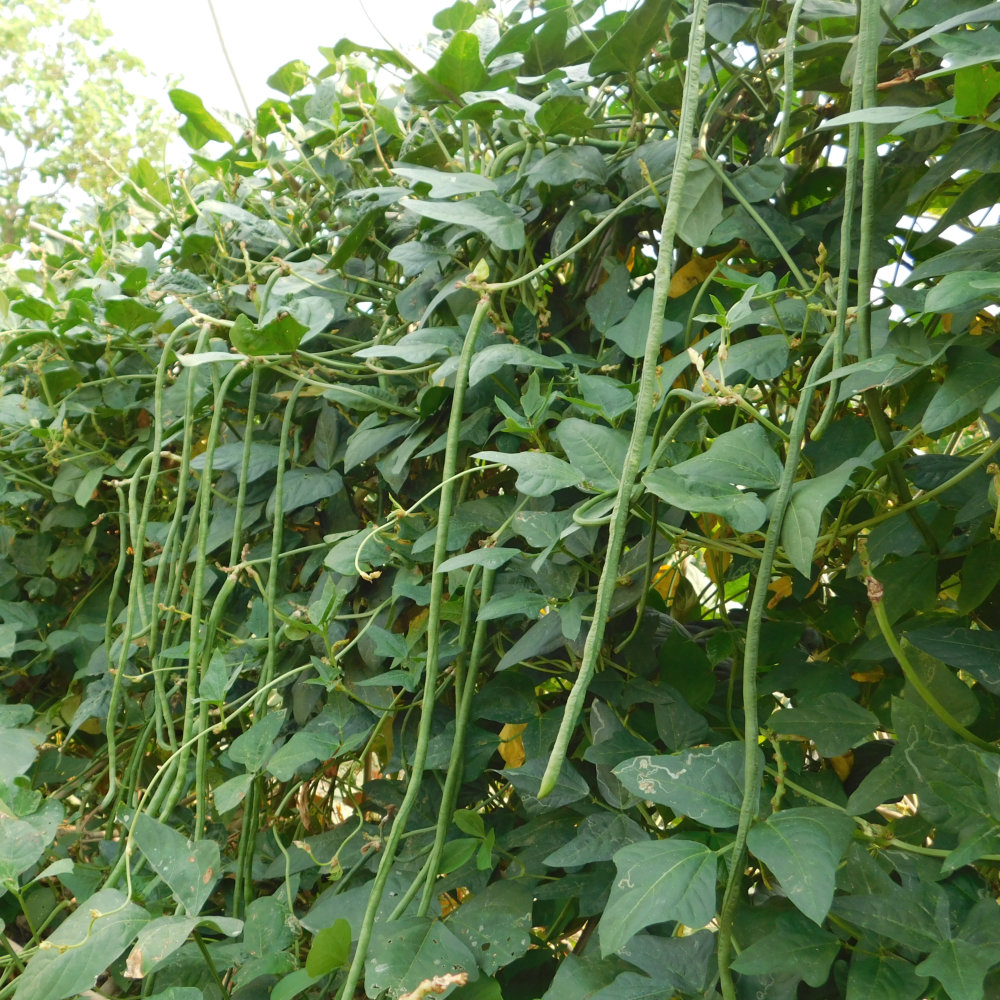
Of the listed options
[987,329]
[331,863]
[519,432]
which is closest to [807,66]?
[987,329]

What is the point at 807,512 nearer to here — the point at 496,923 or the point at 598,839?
the point at 598,839

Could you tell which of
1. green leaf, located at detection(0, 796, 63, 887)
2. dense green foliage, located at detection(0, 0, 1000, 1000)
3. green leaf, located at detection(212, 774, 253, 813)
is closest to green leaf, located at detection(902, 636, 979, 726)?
dense green foliage, located at detection(0, 0, 1000, 1000)

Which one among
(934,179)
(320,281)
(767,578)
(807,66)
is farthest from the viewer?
(320,281)

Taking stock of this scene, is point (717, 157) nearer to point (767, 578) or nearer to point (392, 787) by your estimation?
point (767, 578)

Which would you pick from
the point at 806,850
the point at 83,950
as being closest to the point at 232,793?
the point at 83,950

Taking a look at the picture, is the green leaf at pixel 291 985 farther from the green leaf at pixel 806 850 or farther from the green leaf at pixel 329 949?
the green leaf at pixel 806 850

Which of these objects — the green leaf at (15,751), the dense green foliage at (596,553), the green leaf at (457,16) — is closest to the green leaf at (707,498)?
the dense green foliage at (596,553)

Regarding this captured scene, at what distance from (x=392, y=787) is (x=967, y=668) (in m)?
0.48

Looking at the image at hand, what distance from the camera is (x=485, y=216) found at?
0.71m

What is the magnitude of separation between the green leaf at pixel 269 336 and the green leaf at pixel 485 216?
16cm

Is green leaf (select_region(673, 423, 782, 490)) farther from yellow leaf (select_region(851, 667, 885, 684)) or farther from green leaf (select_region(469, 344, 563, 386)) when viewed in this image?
yellow leaf (select_region(851, 667, 885, 684))

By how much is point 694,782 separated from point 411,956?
27cm

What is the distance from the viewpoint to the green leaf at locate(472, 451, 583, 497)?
56 cm

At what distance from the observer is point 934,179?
23.7 inches
